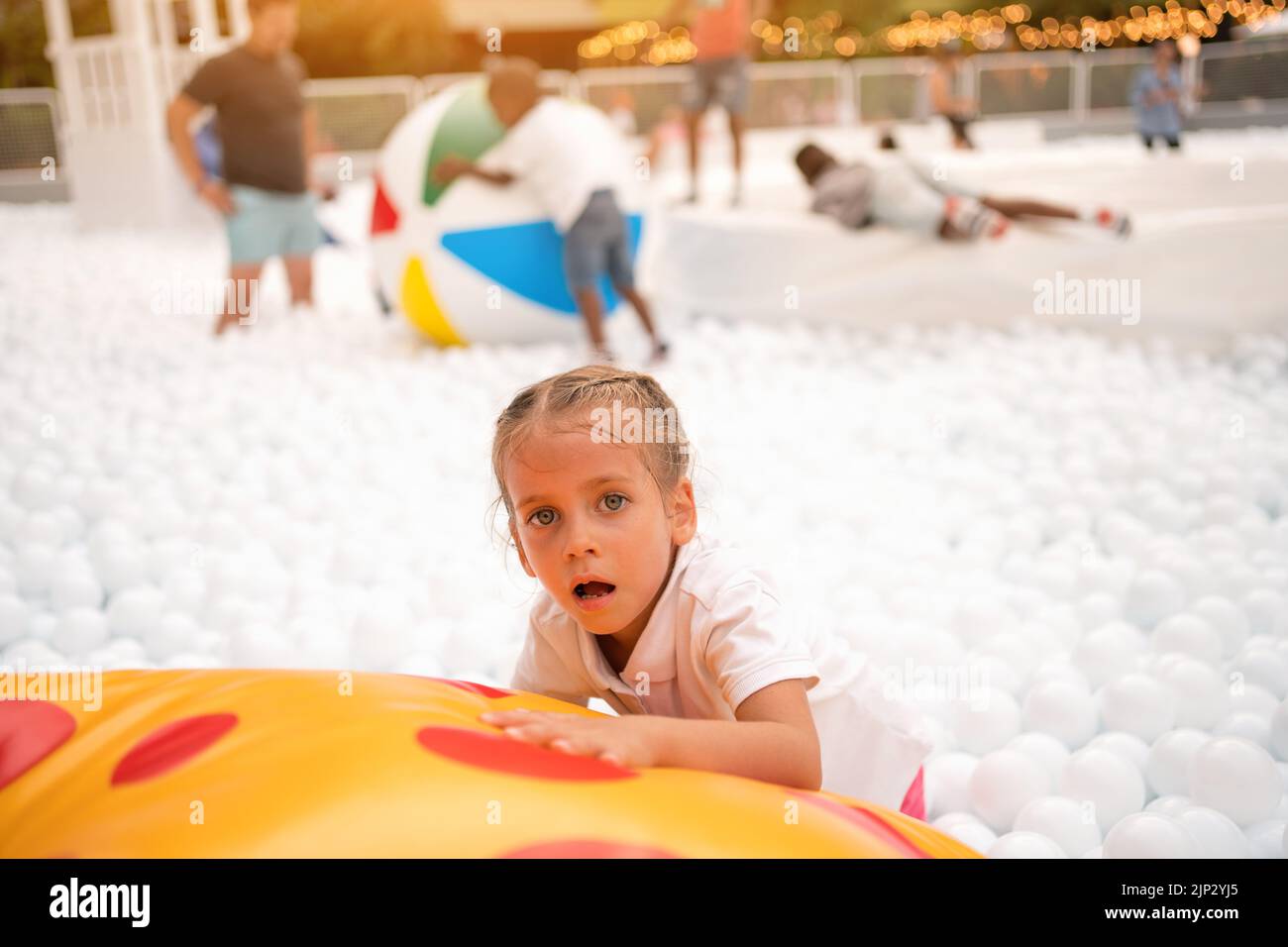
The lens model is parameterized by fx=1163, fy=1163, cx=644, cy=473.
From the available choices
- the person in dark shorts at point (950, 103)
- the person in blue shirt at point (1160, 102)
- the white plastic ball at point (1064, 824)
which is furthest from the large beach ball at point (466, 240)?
the person in blue shirt at point (1160, 102)

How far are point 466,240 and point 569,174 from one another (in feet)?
1.41

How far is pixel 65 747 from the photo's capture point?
1.12m

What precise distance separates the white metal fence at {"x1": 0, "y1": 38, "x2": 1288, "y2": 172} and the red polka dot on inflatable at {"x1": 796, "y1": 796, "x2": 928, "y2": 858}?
10207 mm

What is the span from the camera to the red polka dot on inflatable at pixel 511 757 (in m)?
0.99

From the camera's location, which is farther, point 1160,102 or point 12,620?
point 1160,102

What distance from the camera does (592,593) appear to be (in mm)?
1188

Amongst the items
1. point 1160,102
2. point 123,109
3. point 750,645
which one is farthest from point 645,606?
point 123,109

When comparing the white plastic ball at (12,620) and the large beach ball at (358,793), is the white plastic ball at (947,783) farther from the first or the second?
the white plastic ball at (12,620)

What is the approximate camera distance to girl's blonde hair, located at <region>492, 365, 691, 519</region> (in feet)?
3.84

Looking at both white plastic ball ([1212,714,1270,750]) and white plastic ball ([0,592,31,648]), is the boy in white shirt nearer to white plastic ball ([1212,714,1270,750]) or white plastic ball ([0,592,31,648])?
white plastic ball ([0,592,31,648])

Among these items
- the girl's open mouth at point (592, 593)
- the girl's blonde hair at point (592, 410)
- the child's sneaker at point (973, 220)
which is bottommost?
the girl's open mouth at point (592, 593)

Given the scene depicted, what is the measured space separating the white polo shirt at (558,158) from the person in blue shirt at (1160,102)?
20.1ft

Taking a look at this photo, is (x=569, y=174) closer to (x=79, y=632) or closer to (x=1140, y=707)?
(x=79, y=632)

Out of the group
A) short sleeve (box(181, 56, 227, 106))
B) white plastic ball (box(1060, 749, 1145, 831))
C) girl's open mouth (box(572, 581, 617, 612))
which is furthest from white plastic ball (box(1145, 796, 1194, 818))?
short sleeve (box(181, 56, 227, 106))
